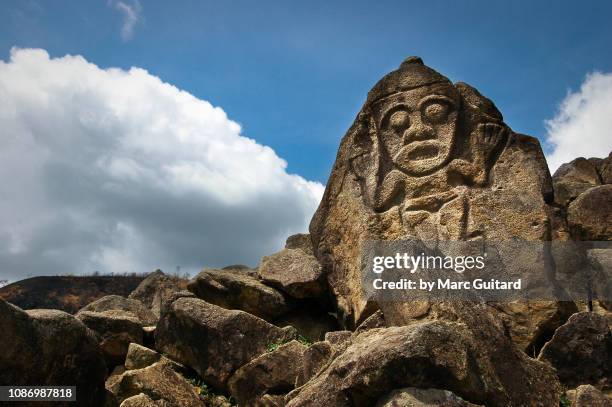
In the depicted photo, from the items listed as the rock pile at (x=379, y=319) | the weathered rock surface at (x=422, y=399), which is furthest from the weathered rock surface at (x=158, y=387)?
the weathered rock surface at (x=422, y=399)

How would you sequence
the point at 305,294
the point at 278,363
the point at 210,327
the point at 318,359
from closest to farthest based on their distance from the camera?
1. the point at 318,359
2. the point at 278,363
3. the point at 210,327
4. the point at 305,294

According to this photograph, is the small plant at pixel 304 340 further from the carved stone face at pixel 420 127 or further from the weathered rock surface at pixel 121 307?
the weathered rock surface at pixel 121 307

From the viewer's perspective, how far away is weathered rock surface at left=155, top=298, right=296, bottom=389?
893 cm

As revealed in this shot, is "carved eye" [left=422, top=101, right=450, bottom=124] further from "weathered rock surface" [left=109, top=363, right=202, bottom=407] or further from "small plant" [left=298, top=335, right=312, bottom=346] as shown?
"weathered rock surface" [left=109, top=363, right=202, bottom=407]

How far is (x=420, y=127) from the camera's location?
36.3 ft

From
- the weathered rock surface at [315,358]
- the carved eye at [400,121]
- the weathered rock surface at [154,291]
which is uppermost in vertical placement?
the carved eye at [400,121]

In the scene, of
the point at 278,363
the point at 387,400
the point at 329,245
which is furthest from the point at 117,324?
the point at 387,400

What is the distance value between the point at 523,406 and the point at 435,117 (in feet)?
19.7

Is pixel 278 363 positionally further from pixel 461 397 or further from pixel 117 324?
pixel 461 397

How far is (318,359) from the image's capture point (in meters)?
7.25

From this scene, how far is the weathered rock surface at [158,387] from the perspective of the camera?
25.8 feet

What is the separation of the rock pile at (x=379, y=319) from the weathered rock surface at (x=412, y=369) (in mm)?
11

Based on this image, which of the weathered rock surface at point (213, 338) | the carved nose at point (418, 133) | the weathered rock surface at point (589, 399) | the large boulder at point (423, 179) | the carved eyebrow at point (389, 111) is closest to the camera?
the weathered rock surface at point (589, 399)

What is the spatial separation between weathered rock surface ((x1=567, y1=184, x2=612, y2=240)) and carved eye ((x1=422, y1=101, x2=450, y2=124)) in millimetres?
3815
